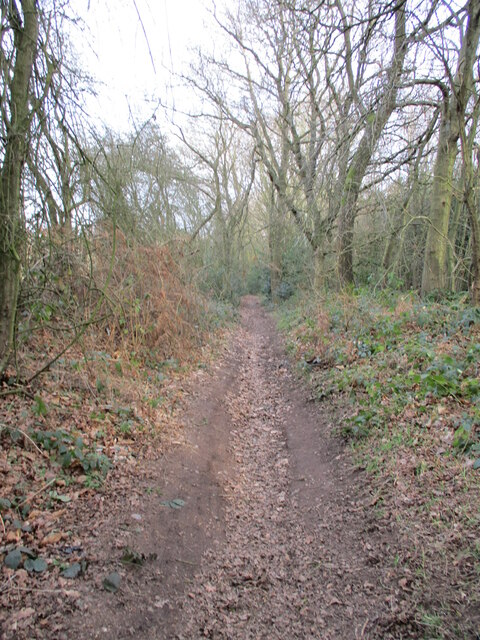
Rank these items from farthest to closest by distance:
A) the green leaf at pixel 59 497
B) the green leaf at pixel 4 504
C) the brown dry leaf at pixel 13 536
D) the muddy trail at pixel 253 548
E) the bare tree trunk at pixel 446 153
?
the bare tree trunk at pixel 446 153 < the green leaf at pixel 59 497 < the green leaf at pixel 4 504 < the brown dry leaf at pixel 13 536 < the muddy trail at pixel 253 548

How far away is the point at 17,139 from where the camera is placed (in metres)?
4.04

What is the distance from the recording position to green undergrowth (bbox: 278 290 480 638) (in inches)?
116

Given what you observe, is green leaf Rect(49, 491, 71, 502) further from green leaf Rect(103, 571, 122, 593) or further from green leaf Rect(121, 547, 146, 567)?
green leaf Rect(103, 571, 122, 593)

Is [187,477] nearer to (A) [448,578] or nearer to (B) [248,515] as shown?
(B) [248,515]

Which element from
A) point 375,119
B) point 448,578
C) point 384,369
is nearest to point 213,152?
point 375,119

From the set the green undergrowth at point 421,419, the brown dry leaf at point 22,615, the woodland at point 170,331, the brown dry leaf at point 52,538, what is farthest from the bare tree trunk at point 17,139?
the green undergrowth at point 421,419

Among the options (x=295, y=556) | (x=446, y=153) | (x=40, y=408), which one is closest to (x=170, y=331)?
(x=40, y=408)

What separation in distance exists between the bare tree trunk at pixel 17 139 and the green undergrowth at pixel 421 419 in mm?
4550

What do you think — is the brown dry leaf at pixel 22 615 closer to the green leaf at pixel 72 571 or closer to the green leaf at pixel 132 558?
the green leaf at pixel 72 571

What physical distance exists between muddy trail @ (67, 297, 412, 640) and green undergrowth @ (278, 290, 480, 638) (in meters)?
0.27

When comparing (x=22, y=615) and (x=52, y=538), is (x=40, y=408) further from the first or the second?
(x=22, y=615)

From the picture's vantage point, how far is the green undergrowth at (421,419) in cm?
296

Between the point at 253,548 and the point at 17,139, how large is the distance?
4.75 meters

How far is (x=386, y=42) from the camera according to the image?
202 inches
